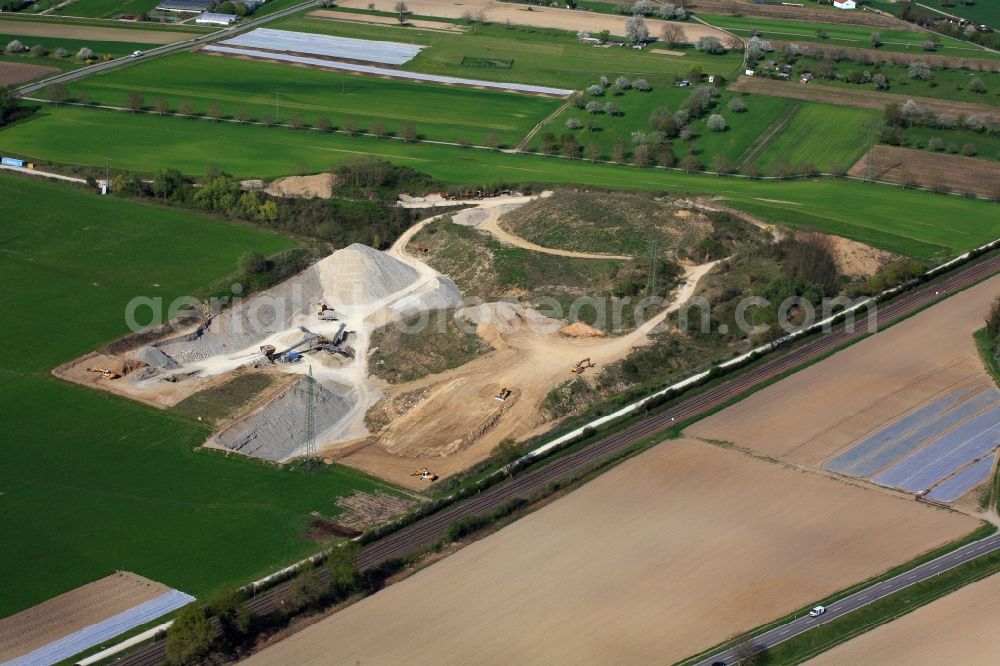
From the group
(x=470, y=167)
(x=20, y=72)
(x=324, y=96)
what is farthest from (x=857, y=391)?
(x=20, y=72)

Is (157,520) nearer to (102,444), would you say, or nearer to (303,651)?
(102,444)

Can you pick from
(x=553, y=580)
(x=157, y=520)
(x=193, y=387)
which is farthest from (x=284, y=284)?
(x=553, y=580)

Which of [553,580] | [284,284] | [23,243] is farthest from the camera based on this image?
[23,243]

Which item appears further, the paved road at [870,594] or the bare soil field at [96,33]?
the bare soil field at [96,33]

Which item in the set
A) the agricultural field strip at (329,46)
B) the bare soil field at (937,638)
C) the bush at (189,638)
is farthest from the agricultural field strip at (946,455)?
the agricultural field strip at (329,46)

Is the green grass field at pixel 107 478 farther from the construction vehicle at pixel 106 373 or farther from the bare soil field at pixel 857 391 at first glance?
the bare soil field at pixel 857 391

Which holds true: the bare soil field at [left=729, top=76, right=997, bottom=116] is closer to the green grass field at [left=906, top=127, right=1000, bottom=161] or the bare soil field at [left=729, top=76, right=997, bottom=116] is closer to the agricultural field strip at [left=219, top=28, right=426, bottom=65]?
the green grass field at [left=906, top=127, right=1000, bottom=161]
